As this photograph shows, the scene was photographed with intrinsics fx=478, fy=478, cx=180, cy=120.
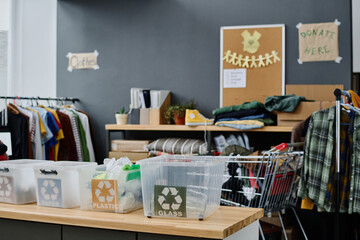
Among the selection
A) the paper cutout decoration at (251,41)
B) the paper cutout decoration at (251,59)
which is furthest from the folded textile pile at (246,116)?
the paper cutout decoration at (251,41)

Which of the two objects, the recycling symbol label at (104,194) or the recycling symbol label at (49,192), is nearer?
the recycling symbol label at (104,194)

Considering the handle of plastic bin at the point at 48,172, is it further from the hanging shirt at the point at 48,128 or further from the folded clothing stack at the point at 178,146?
the hanging shirt at the point at 48,128

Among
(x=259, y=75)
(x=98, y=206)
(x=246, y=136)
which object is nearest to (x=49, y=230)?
(x=98, y=206)

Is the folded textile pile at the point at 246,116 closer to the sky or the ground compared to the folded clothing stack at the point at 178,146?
closer to the sky

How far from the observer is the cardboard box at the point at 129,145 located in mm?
4787

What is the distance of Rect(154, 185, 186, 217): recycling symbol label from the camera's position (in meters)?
1.85

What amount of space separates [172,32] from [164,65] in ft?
1.17

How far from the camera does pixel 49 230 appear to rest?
6.47ft

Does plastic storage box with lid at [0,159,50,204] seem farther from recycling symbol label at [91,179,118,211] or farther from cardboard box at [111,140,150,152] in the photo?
cardboard box at [111,140,150,152]

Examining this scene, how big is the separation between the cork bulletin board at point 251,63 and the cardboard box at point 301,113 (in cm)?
49

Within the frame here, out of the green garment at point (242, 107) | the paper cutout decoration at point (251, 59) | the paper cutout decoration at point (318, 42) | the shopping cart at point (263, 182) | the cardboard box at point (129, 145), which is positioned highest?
the paper cutout decoration at point (318, 42)

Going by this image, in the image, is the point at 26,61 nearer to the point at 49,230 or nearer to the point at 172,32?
the point at 172,32

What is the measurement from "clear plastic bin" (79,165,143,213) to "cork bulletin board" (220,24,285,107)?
281cm

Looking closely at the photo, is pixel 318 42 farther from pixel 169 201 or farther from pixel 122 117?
pixel 169 201
